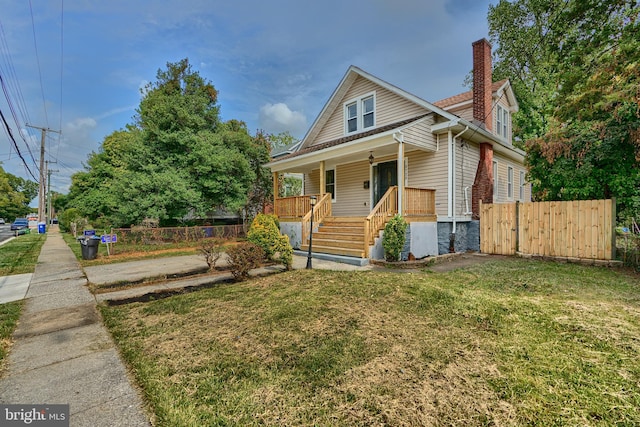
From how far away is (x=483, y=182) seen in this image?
34.8 ft

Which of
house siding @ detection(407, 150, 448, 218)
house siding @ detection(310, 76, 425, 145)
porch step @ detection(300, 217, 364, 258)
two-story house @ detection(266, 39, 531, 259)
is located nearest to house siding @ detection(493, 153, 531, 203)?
two-story house @ detection(266, 39, 531, 259)

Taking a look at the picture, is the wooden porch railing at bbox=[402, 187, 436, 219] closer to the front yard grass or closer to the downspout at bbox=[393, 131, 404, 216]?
the downspout at bbox=[393, 131, 404, 216]

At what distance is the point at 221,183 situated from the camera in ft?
48.2

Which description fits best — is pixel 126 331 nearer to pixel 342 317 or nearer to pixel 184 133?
pixel 342 317

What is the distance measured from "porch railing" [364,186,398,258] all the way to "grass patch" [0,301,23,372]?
7.12 metres

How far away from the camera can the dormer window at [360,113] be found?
1240cm

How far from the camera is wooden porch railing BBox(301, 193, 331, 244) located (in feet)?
34.7

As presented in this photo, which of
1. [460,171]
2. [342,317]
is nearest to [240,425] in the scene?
[342,317]

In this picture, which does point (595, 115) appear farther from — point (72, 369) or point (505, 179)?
point (72, 369)

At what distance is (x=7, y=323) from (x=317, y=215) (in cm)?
813

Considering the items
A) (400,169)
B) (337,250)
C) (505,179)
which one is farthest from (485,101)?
(337,250)

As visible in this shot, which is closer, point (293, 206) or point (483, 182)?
point (483, 182)

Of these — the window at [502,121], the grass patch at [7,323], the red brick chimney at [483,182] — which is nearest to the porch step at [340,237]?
the red brick chimney at [483,182]

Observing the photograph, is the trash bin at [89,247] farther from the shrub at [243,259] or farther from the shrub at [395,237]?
the shrub at [395,237]
